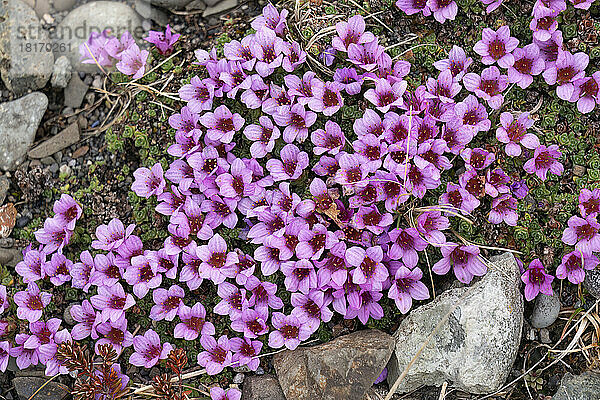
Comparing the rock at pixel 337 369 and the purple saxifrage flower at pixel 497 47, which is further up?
the purple saxifrage flower at pixel 497 47

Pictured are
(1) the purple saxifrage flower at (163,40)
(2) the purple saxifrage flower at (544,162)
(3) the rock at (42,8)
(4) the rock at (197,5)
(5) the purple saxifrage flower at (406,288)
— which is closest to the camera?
(5) the purple saxifrage flower at (406,288)

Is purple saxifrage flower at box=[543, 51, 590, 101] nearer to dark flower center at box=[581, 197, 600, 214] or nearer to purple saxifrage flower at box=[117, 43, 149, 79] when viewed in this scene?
dark flower center at box=[581, 197, 600, 214]

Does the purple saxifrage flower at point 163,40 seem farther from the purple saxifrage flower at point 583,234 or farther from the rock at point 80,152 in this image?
the purple saxifrage flower at point 583,234

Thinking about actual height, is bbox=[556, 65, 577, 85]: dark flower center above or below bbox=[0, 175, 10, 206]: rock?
above

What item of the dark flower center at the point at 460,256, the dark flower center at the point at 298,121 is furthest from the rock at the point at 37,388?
the dark flower center at the point at 460,256

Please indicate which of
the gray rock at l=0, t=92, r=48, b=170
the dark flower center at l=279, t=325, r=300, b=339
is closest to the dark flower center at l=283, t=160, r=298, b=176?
the dark flower center at l=279, t=325, r=300, b=339

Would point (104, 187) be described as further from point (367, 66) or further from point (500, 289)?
point (500, 289)
